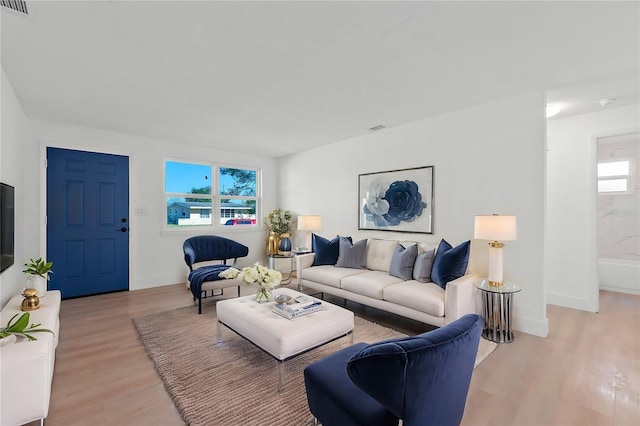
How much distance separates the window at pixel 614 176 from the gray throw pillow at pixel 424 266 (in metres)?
4.28

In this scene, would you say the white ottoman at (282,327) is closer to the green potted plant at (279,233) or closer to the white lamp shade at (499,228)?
the white lamp shade at (499,228)

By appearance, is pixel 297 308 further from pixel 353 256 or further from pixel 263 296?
pixel 353 256

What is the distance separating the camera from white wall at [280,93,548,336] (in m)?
3.01

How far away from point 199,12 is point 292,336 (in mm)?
2187

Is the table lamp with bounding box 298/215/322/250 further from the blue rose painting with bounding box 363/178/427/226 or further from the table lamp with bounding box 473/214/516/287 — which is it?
the table lamp with bounding box 473/214/516/287

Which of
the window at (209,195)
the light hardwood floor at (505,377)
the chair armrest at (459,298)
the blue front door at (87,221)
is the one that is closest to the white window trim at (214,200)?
the window at (209,195)

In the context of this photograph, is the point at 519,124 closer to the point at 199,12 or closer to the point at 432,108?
the point at 432,108

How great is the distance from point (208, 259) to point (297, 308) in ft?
9.08

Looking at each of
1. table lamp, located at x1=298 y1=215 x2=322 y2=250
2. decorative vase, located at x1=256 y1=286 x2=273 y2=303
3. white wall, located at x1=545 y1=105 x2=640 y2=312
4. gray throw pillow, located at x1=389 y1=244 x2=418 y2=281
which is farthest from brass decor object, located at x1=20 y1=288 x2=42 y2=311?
white wall, located at x1=545 y1=105 x2=640 y2=312

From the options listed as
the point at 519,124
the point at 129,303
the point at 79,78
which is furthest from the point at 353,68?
the point at 129,303

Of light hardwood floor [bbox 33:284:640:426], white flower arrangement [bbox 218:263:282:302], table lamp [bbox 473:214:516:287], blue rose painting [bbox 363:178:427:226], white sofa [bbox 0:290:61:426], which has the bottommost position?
light hardwood floor [bbox 33:284:640:426]

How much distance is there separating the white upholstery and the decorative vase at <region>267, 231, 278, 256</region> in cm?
313

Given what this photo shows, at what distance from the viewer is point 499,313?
2855mm

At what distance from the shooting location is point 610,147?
5.14 m
